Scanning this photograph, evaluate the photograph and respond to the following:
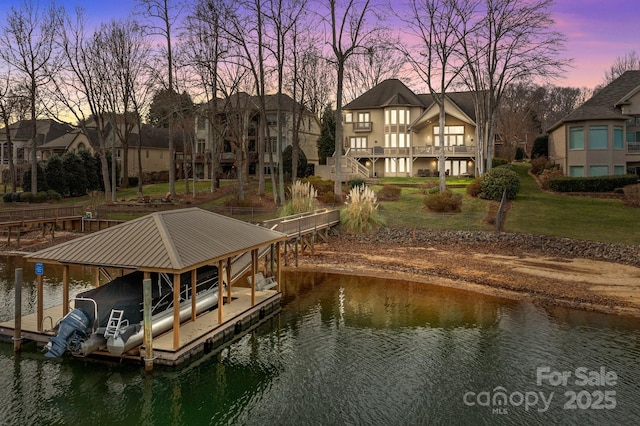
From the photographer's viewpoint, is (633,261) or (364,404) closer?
(364,404)

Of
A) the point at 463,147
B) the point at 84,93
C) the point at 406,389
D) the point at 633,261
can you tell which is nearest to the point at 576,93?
the point at 463,147

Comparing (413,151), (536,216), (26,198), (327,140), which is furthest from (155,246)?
(327,140)

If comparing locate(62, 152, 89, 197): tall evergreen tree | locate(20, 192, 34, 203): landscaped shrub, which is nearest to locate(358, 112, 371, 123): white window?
locate(62, 152, 89, 197): tall evergreen tree

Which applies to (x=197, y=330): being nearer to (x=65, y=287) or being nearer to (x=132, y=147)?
(x=65, y=287)

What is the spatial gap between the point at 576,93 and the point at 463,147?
204 feet

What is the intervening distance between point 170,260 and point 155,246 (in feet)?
3.46

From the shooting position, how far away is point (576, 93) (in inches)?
3718

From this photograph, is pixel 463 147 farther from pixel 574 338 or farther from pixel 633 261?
pixel 574 338

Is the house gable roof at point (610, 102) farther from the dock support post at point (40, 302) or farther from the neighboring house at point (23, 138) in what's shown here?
the neighboring house at point (23, 138)

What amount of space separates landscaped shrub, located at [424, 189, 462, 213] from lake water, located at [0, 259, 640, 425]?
1610 cm

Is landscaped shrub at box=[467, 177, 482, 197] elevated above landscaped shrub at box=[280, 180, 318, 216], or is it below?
above

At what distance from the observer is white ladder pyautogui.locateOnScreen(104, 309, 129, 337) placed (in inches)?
468

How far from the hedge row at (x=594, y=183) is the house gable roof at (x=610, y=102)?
5544 millimetres

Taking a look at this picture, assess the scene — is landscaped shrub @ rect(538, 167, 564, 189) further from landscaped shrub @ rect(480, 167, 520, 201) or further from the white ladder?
the white ladder
